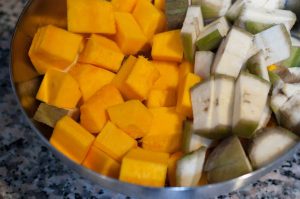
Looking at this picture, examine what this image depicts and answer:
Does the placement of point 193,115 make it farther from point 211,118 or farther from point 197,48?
point 197,48

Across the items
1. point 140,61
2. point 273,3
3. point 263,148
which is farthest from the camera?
point 273,3

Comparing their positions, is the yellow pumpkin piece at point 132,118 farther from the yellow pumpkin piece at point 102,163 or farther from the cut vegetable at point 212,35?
the cut vegetable at point 212,35

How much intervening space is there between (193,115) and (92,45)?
0.96ft

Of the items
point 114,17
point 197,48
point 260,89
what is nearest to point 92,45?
point 114,17

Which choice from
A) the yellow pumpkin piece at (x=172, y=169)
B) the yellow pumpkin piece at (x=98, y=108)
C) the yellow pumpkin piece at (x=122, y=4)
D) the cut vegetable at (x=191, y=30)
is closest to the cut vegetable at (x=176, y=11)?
the cut vegetable at (x=191, y=30)

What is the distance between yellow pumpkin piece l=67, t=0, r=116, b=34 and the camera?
1039 millimetres

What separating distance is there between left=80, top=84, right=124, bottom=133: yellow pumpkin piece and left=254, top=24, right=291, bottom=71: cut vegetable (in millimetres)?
347

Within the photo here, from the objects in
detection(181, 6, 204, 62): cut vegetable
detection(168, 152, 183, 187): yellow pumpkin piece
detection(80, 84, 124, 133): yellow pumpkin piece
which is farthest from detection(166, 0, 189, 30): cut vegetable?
detection(168, 152, 183, 187): yellow pumpkin piece

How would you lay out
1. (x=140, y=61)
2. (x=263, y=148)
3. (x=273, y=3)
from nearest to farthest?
1. (x=263, y=148)
2. (x=140, y=61)
3. (x=273, y=3)

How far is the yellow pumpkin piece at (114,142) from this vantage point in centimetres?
89

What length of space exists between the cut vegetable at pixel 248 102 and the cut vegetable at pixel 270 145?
26mm

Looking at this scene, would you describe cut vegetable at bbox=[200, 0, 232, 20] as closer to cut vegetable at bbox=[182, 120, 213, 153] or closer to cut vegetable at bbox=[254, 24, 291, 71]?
cut vegetable at bbox=[254, 24, 291, 71]

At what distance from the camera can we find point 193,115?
2.98 ft

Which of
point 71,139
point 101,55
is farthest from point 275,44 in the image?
point 71,139
